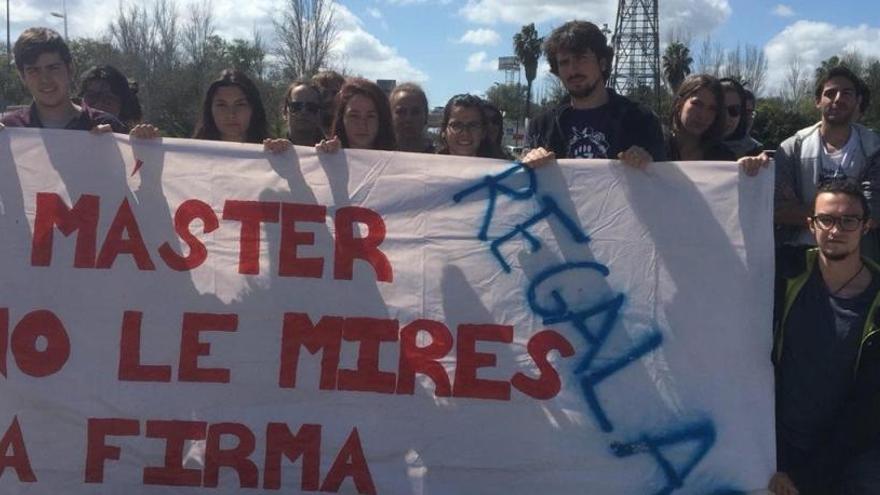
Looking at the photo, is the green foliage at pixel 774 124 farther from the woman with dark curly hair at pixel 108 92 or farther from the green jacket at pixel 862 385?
the green jacket at pixel 862 385

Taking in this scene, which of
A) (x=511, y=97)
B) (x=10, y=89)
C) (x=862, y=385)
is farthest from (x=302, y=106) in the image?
(x=511, y=97)

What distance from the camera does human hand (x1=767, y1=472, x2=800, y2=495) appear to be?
10.7 feet

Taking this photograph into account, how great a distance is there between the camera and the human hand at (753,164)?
11.4ft

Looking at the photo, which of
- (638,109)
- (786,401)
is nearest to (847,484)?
(786,401)

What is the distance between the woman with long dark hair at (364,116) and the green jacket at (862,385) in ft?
5.95

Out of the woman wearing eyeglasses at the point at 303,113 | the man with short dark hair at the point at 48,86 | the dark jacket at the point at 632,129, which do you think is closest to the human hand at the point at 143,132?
the man with short dark hair at the point at 48,86

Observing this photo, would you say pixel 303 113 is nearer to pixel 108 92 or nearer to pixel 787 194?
pixel 108 92

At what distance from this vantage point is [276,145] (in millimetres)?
3645

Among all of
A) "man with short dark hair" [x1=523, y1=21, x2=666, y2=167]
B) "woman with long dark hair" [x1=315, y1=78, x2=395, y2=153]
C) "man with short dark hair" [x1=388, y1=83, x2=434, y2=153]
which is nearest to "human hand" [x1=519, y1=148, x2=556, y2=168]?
"man with short dark hair" [x1=523, y1=21, x2=666, y2=167]

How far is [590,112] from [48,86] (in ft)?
7.61

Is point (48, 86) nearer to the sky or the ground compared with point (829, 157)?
nearer to the sky

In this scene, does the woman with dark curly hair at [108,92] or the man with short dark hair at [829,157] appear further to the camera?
the woman with dark curly hair at [108,92]

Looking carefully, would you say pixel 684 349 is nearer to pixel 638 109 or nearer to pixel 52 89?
pixel 638 109

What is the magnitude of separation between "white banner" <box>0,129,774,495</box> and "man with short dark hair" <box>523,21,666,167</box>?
15cm
